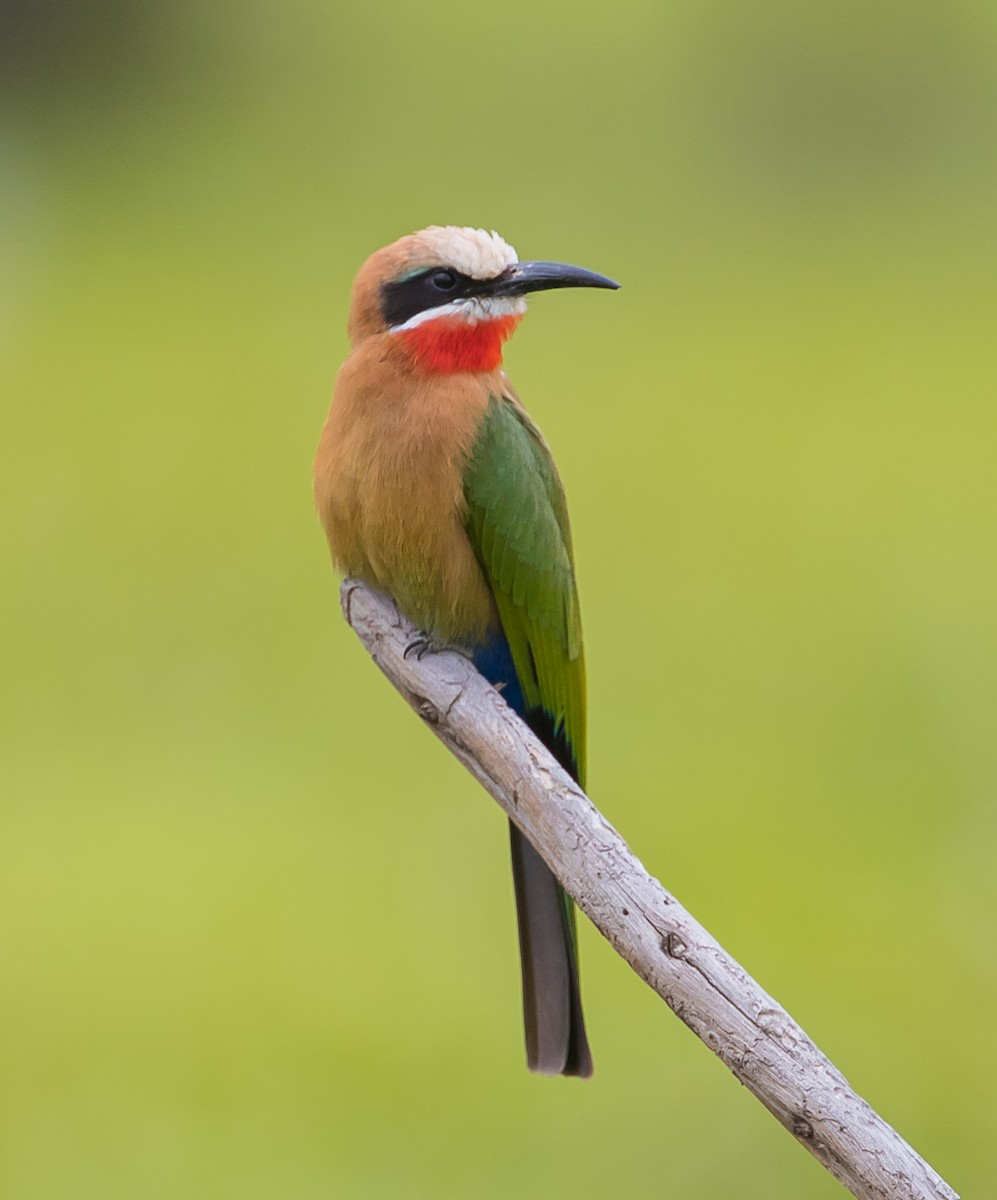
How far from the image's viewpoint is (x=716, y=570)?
4238mm

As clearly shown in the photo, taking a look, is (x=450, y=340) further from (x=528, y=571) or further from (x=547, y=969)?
(x=547, y=969)

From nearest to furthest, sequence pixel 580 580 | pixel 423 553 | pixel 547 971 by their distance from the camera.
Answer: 1. pixel 547 971
2. pixel 423 553
3. pixel 580 580

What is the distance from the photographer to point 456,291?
200cm

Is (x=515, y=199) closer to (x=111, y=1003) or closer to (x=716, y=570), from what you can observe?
(x=716, y=570)

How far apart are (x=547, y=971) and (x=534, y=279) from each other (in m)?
0.75

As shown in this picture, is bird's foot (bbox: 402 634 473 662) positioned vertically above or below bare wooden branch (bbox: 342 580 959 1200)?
above

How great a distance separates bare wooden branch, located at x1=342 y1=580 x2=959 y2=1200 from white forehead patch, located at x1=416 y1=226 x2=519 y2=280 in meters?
0.50

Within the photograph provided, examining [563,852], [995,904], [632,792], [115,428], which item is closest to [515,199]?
[115,428]

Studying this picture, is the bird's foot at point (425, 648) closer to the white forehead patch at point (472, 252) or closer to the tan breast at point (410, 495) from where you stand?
the tan breast at point (410, 495)

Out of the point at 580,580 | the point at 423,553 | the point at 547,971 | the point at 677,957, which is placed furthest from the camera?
the point at 580,580

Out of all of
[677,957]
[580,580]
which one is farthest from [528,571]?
[580,580]

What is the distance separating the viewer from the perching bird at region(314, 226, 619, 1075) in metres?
1.95

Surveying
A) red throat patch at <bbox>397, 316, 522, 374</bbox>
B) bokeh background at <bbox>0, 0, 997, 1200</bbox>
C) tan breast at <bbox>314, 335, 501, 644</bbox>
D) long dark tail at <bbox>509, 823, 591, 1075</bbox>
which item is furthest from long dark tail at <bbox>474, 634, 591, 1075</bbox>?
bokeh background at <bbox>0, 0, 997, 1200</bbox>

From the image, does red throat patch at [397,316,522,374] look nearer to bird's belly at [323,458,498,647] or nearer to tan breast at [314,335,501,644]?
tan breast at [314,335,501,644]
